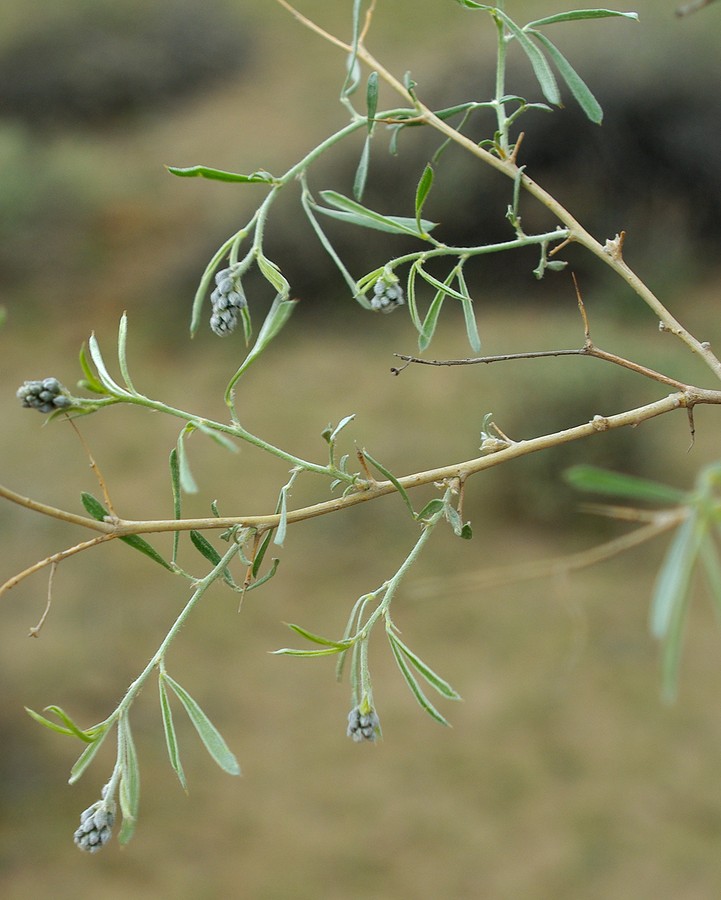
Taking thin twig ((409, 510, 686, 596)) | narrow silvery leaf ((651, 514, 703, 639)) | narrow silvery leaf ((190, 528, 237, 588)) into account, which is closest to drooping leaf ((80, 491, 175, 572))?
narrow silvery leaf ((190, 528, 237, 588))

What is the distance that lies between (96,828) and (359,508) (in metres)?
2.94

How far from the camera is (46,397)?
386 mm

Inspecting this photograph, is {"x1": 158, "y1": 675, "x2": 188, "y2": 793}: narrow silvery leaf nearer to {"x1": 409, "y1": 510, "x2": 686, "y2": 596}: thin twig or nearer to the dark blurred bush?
{"x1": 409, "y1": 510, "x2": 686, "y2": 596}: thin twig

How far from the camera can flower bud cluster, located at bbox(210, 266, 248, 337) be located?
1.42ft

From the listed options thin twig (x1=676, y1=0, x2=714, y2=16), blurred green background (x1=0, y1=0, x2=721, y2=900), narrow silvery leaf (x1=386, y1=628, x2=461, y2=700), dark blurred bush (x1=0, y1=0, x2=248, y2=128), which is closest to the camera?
thin twig (x1=676, y1=0, x2=714, y2=16)

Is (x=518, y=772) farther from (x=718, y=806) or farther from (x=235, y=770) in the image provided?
(x=235, y=770)

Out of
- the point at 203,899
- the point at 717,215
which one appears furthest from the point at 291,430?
the point at 717,215

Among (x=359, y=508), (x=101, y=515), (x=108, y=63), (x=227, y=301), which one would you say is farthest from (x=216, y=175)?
A: (x=108, y=63)

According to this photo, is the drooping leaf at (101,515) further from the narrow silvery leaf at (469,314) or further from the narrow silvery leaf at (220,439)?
the narrow silvery leaf at (469,314)

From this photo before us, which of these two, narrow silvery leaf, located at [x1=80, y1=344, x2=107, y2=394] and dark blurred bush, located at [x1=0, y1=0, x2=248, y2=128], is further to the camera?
dark blurred bush, located at [x1=0, y1=0, x2=248, y2=128]

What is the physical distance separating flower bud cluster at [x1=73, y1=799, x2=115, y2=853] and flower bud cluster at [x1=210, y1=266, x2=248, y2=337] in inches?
8.7

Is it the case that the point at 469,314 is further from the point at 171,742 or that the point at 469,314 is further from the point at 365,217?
the point at 171,742

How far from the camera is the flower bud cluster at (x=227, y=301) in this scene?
434 mm

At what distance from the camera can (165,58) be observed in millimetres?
6258
